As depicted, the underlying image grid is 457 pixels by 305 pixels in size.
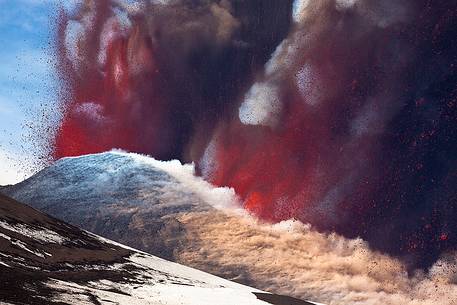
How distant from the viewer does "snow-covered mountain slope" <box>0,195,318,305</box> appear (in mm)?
48562

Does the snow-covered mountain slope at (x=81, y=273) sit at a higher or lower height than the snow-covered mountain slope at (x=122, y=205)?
lower

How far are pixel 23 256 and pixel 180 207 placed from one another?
133 metres

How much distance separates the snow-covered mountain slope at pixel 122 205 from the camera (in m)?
180

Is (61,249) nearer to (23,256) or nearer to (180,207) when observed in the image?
(23,256)

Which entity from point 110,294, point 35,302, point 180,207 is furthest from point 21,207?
point 180,207

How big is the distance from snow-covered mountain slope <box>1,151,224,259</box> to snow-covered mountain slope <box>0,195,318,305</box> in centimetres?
8377

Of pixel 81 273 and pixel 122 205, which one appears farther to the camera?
pixel 122 205

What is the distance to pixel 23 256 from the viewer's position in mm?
59562

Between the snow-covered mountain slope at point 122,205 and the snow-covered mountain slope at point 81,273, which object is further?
the snow-covered mountain slope at point 122,205

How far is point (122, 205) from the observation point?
189m

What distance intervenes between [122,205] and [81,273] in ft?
414

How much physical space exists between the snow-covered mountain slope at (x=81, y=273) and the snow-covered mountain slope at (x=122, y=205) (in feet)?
275

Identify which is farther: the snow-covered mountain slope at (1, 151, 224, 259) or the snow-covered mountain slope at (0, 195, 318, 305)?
the snow-covered mountain slope at (1, 151, 224, 259)

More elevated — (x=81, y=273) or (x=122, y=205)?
(x=122, y=205)
